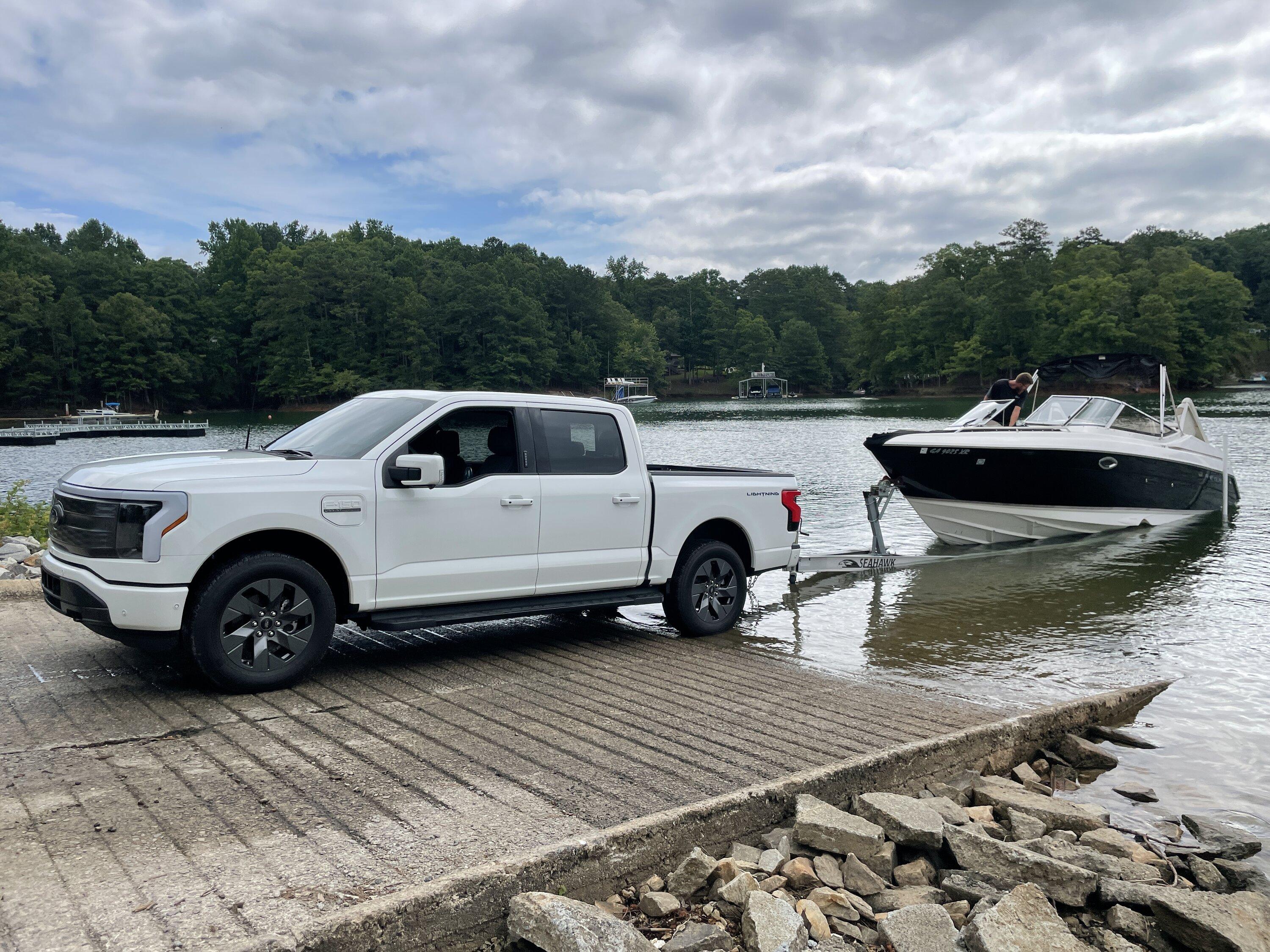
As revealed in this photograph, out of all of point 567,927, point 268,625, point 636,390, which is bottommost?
point 567,927

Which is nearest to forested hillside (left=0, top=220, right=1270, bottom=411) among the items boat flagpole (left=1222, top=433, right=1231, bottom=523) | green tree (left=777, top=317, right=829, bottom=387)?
green tree (left=777, top=317, right=829, bottom=387)

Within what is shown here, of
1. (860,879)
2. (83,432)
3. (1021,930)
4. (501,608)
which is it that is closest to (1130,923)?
(1021,930)

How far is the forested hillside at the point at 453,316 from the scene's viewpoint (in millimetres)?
102312

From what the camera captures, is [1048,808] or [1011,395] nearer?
[1048,808]

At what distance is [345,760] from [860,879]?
8.01 feet

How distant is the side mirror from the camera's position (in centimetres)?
626

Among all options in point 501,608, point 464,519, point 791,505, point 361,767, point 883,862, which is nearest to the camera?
point 883,862

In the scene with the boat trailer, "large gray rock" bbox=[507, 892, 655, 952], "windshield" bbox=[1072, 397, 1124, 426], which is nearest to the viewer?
"large gray rock" bbox=[507, 892, 655, 952]

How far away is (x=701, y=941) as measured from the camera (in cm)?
352

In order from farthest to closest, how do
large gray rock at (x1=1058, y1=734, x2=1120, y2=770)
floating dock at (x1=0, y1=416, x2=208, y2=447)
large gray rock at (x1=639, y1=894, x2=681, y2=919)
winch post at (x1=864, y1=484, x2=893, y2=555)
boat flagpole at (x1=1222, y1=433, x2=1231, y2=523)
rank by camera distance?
floating dock at (x1=0, y1=416, x2=208, y2=447), boat flagpole at (x1=1222, y1=433, x2=1231, y2=523), winch post at (x1=864, y1=484, x2=893, y2=555), large gray rock at (x1=1058, y1=734, x2=1120, y2=770), large gray rock at (x1=639, y1=894, x2=681, y2=919)

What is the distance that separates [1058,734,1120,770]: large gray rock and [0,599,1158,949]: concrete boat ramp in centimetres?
56

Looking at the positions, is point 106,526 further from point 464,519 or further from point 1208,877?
point 1208,877

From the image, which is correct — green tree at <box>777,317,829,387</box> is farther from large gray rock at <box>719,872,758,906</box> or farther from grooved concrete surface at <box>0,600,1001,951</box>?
large gray rock at <box>719,872,758,906</box>

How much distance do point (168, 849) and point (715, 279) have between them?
199 metres
